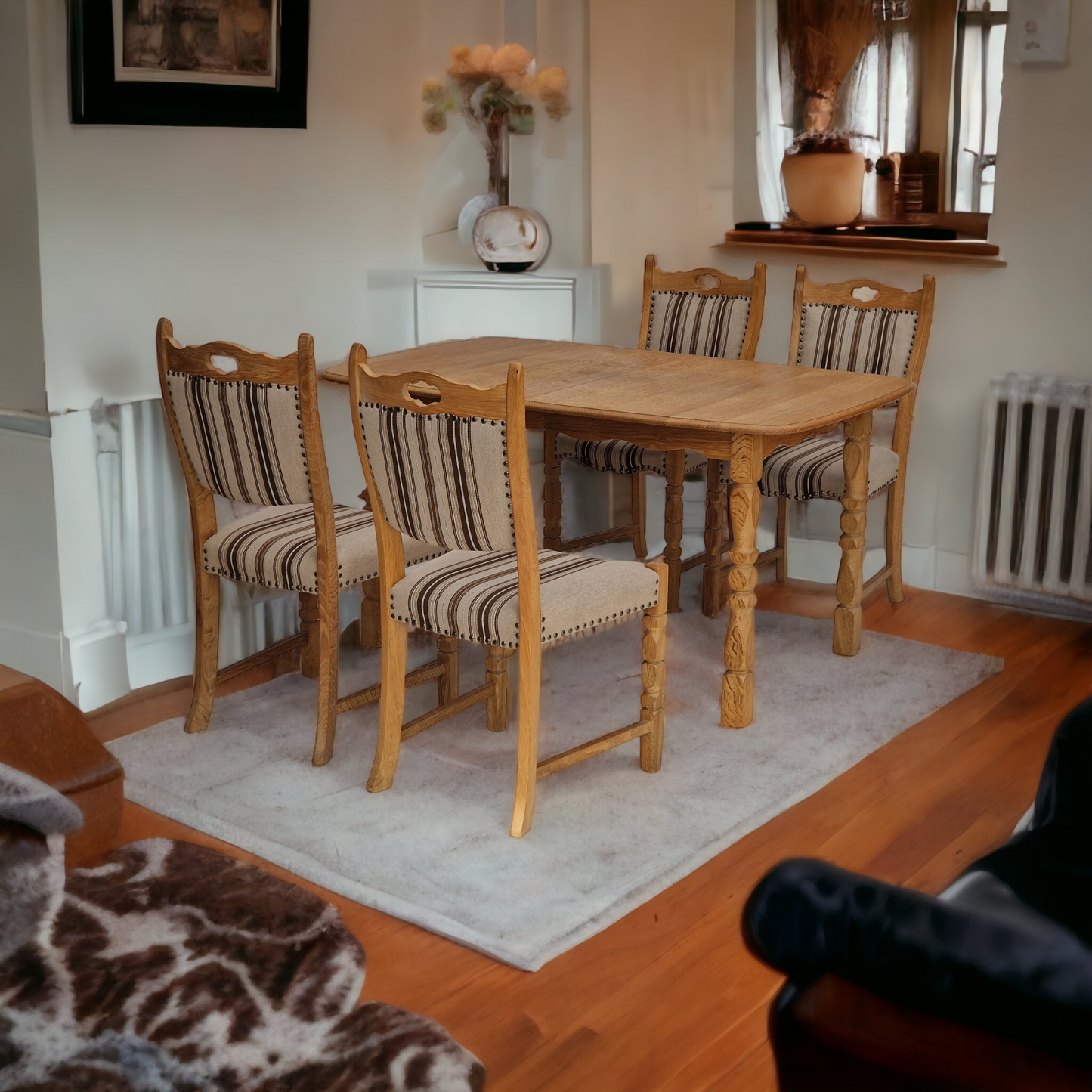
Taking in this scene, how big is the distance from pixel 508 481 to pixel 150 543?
1.42 meters

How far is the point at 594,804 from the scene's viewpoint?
9.39 ft

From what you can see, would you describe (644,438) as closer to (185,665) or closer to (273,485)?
(273,485)

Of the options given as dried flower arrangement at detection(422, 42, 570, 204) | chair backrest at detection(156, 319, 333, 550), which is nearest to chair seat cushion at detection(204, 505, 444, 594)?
chair backrest at detection(156, 319, 333, 550)

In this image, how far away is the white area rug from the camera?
8.27ft

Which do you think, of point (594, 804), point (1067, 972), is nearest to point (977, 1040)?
point (1067, 972)

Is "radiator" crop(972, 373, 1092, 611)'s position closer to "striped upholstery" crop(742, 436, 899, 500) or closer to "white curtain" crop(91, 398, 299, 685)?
"striped upholstery" crop(742, 436, 899, 500)

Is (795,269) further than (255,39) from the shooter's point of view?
Yes

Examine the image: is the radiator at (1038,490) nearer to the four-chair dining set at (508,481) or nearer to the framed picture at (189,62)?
the four-chair dining set at (508,481)

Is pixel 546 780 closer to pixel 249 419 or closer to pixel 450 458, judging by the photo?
pixel 450 458

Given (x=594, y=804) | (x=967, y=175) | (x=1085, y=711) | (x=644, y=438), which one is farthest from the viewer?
(x=967, y=175)

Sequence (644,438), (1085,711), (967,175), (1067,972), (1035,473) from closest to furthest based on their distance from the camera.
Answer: (1067,972), (1085,711), (644,438), (1035,473), (967,175)

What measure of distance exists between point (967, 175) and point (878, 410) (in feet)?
2.99

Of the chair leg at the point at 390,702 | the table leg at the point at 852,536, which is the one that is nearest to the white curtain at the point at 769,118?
the table leg at the point at 852,536

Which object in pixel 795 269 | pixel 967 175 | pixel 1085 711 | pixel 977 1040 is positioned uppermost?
pixel 967 175
